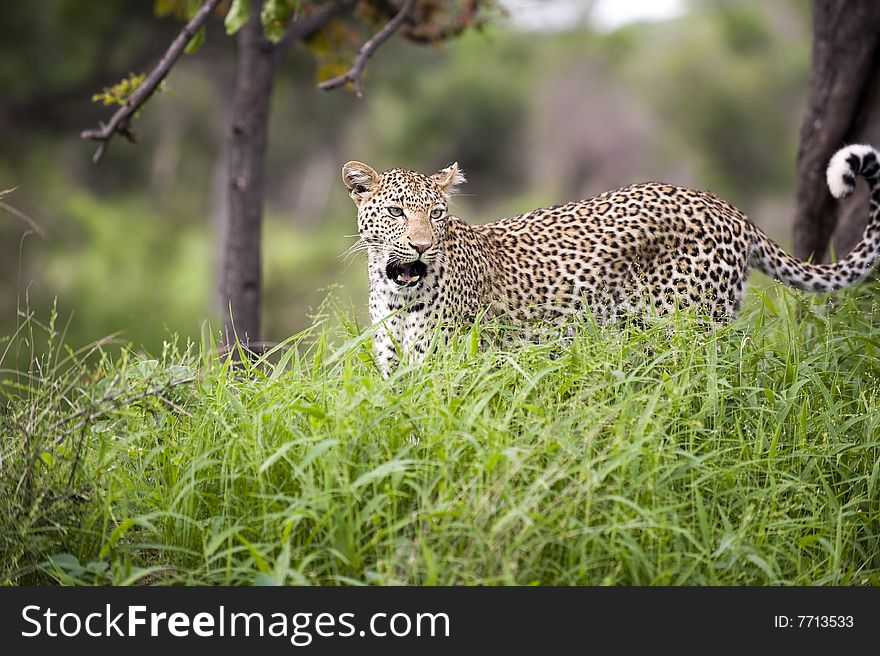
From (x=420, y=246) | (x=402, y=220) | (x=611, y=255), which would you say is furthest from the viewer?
(x=611, y=255)

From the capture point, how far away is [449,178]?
6938 millimetres

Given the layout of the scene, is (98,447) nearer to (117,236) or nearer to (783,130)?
Result: (117,236)

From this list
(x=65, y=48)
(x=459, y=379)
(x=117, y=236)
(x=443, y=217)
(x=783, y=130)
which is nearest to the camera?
(x=459, y=379)

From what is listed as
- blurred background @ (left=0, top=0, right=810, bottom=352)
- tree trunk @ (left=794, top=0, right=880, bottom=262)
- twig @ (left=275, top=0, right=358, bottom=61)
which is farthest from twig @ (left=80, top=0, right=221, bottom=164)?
blurred background @ (left=0, top=0, right=810, bottom=352)

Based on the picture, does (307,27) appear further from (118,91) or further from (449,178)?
(449,178)

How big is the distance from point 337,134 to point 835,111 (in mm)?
35026

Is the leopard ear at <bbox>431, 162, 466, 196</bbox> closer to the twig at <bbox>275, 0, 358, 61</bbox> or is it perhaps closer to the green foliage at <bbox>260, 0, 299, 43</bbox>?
the green foliage at <bbox>260, 0, 299, 43</bbox>

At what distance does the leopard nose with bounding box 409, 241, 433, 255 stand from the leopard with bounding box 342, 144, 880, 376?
270mm

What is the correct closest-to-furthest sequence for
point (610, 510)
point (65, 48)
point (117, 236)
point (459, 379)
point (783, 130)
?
point (610, 510)
point (459, 379)
point (65, 48)
point (117, 236)
point (783, 130)

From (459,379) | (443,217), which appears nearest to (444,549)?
(459,379)

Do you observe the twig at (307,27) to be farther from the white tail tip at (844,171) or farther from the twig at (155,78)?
the white tail tip at (844,171)

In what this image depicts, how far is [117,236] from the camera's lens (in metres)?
31.8

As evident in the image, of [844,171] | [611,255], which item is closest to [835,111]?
[844,171]

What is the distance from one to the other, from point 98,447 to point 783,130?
4306 cm
